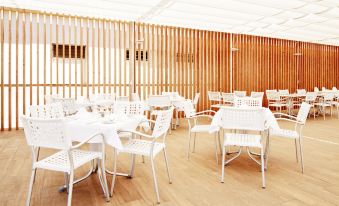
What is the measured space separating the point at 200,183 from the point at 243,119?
1010mm

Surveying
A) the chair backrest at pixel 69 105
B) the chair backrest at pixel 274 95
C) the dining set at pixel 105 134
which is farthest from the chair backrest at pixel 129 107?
the chair backrest at pixel 274 95

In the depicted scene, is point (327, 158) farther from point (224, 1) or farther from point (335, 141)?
point (224, 1)

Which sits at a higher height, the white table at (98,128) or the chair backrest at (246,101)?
the chair backrest at (246,101)

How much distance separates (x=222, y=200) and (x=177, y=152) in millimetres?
2046

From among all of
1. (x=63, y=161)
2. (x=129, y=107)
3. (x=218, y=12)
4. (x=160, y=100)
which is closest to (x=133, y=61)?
(x=160, y=100)

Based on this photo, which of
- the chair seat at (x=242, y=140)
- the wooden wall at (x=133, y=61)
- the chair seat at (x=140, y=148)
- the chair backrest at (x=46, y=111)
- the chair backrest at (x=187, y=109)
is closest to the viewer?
the chair seat at (x=140, y=148)

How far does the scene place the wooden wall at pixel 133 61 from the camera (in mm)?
7543

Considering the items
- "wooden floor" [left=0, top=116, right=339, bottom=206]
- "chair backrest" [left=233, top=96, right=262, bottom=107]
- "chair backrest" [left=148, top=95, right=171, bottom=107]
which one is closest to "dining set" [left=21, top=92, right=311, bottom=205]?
"wooden floor" [left=0, top=116, right=339, bottom=206]

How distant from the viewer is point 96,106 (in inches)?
244

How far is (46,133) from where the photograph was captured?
8.00ft

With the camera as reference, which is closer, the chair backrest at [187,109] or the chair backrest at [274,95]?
the chair backrest at [187,109]

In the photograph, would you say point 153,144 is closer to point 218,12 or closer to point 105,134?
point 105,134

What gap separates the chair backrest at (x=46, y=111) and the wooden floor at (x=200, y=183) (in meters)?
0.82

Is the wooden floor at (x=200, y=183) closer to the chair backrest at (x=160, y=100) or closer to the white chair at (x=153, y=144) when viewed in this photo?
the white chair at (x=153, y=144)
